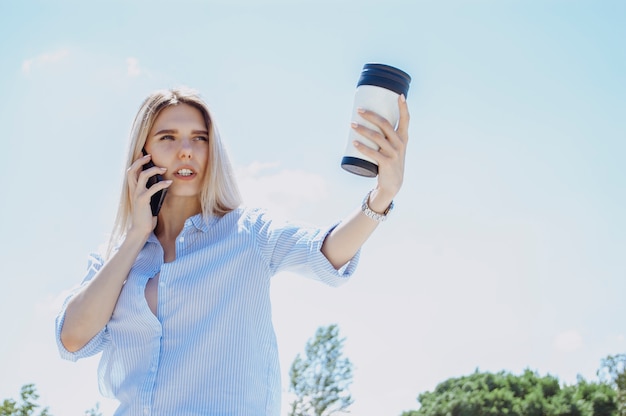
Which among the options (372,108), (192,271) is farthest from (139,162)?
(372,108)

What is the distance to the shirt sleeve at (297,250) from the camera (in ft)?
8.29

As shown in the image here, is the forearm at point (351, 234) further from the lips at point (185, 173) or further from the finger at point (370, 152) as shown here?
the lips at point (185, 173)

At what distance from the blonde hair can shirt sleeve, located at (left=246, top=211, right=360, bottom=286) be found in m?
0.17

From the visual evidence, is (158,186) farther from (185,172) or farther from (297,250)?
(297,250)

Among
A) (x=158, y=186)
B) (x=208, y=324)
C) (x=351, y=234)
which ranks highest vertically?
(x=158, y=186)

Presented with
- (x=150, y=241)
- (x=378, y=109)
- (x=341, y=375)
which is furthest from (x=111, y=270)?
(x=341, y=375)

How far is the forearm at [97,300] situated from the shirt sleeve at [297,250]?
471 millimetres

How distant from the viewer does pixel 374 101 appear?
231cm

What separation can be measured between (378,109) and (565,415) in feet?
127

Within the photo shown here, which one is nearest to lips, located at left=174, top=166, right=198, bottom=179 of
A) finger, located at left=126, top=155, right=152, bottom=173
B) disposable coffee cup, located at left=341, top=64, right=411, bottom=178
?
finger, located at left=126, top=155, right=152, bottom=173

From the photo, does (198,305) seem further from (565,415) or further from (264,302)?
(565,415)

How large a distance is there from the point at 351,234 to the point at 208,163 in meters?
0.72

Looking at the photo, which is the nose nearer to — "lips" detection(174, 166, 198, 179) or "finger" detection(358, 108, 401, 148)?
"lips" detection(174, 166, 198, 179)

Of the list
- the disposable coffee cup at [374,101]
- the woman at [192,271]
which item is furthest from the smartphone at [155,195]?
the disposable coffee cup at [374,101]
